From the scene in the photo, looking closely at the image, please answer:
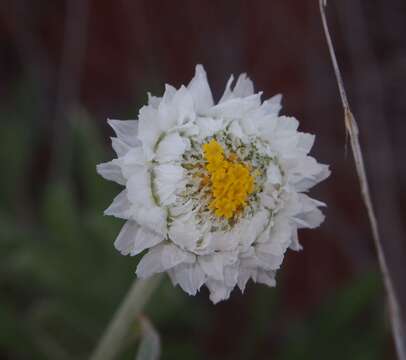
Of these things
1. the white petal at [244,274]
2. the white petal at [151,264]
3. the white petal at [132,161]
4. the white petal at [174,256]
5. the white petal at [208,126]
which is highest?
the white petal at [208,126]

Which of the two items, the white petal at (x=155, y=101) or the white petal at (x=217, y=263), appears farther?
the white petal at (x=155, y=101)

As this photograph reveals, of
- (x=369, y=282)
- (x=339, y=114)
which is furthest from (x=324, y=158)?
(x=369, y=282)

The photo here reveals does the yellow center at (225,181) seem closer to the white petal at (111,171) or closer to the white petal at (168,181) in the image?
the white petal at (168,181)

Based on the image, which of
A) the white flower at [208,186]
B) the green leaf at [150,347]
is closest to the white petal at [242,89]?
the white flower at [208,186]

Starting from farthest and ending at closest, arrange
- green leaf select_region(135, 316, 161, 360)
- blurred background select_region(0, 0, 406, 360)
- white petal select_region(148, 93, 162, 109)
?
blurred background select_region(0, 0, 406, 360), green leaf select_region(135, 316, 161, 360), white petal select_region(148, 93, 162, 109)

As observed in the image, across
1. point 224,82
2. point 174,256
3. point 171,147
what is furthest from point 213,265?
point 224,82

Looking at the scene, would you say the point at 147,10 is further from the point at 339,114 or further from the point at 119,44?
the point at 339,114

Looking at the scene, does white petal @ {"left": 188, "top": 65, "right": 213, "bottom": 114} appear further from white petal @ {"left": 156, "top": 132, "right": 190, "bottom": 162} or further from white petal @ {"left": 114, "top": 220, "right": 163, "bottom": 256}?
white petal @ {"left": 114, "top": 220, "right": 163, "bottom": 256}

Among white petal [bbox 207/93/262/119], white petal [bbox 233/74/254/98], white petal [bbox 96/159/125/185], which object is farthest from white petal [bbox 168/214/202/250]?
white petal [bbox 233/74/254/98]
